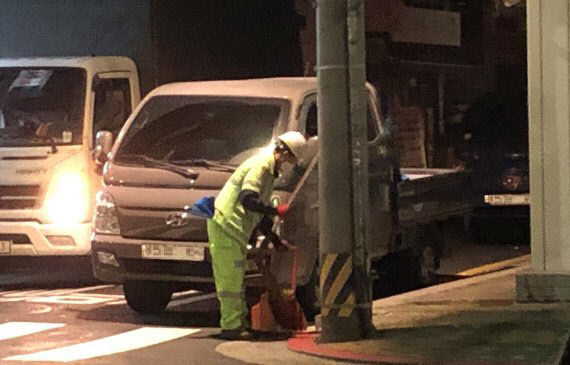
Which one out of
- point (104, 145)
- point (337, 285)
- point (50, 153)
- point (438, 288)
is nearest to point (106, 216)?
point (104, 145)

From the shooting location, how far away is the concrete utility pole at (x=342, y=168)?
1092 centimetres

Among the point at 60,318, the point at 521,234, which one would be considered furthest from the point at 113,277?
the point at 521,234

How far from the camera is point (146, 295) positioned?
1324 cm

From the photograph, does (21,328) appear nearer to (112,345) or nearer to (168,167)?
(112,345)

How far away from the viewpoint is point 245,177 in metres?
11.6

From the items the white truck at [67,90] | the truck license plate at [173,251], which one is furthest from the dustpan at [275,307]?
the white truck at [67,90]

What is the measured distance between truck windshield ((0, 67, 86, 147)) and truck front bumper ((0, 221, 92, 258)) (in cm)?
90

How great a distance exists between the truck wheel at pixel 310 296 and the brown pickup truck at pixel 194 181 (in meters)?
0.02

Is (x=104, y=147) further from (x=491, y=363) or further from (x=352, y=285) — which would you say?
(x=491, y=363)

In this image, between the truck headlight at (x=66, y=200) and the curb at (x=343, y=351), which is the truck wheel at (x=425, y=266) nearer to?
the curb at (x=343, y=351)

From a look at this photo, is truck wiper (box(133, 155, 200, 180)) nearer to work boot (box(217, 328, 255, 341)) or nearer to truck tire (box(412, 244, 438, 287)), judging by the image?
work boot (box(217, 328, 255, 341))

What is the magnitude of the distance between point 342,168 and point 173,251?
2.05m

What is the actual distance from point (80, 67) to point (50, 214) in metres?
1.69

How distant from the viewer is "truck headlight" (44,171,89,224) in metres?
14.9
